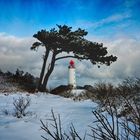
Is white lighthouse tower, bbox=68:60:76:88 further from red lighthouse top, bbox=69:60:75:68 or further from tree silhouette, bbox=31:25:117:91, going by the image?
tree silhouette, bbox=31:25:117:91

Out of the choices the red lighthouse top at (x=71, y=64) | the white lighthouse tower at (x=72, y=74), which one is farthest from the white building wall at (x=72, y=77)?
the red lighthouse top at (x=71, y=64)

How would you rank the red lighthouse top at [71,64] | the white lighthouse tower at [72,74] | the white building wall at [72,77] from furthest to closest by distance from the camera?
the white building wall at [72,77] < the white lighthouse tower at [72,74] < the red lighthouse top at [71,64]

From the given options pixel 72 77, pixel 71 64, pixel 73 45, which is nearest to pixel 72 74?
pixel 72 77

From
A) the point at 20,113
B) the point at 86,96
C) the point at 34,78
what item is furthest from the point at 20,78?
the point at 20,113

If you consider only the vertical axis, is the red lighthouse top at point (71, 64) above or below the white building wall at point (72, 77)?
above

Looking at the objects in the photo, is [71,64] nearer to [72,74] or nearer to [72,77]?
[72,74]

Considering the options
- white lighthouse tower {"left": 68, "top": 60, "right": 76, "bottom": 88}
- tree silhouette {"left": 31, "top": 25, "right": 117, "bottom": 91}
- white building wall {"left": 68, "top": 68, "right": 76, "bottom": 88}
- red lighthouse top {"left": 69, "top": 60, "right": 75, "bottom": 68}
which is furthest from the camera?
white building wall {"left": 68, "top": 68, "right": 76, "bottom": 88}

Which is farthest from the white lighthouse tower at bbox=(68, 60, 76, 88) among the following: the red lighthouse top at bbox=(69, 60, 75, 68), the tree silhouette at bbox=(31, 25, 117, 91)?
the tree silhouette at bbox=(31, 25, 117, 91)

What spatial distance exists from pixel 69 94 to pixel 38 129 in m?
17.3

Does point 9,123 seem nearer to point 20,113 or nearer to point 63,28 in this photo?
point 20,113

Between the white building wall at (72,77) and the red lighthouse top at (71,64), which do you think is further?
the white building wall at (72,77)

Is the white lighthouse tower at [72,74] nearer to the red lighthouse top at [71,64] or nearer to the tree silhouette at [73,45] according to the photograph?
the red lighthouse top at [71,64]

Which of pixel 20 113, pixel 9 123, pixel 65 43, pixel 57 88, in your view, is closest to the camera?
pixel 9 123

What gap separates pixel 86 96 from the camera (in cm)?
2389
